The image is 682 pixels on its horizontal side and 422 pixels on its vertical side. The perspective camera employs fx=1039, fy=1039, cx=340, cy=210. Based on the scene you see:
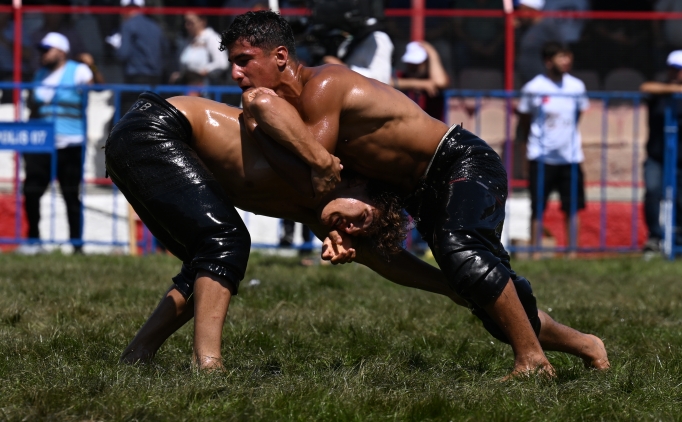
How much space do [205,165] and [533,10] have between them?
7.18 metres

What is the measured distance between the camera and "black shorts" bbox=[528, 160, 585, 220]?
10.1m

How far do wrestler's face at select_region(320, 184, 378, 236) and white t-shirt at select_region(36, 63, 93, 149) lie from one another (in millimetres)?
6086

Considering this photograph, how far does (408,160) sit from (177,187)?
1006 mm

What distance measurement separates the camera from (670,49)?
A: 10781 mm

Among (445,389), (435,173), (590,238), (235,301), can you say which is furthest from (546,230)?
(445,389)

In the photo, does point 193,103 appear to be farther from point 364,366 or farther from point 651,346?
point 651,346

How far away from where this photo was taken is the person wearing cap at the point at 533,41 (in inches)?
424

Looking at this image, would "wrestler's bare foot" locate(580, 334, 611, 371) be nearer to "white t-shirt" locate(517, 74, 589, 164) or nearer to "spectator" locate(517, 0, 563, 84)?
"white t-shirt" locate(517, 74, 589, 164)

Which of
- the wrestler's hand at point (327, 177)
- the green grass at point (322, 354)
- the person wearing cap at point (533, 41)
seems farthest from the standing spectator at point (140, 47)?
the wrestler's hand at point (327, 177)

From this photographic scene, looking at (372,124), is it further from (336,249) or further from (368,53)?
(368,53)

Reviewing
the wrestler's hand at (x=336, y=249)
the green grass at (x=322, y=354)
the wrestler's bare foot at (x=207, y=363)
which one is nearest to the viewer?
the green grass at (x=322, y=354)

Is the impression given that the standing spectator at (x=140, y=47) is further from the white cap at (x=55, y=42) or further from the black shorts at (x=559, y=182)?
the black shorts at (x=559, y=182)

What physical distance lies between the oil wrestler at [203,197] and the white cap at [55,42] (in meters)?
6.25

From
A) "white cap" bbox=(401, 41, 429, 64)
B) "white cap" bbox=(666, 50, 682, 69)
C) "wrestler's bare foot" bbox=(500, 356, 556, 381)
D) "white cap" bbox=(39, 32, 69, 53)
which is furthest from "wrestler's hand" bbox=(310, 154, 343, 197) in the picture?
"white cap" bbox=(666, 50, 682, 69)
